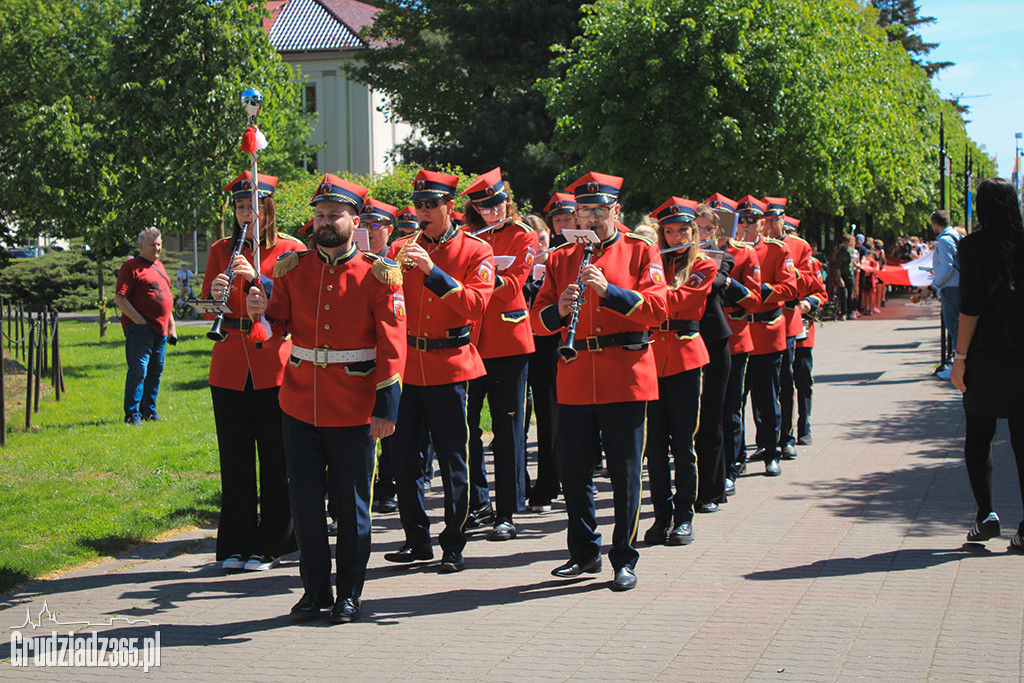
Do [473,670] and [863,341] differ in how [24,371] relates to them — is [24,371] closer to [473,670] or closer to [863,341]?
[473,670]

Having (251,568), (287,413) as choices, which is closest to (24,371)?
(251,568)

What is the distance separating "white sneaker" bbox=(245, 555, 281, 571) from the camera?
23.0ft

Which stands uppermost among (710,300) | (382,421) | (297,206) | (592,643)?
(297,206)

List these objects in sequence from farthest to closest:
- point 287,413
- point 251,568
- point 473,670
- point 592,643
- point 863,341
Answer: point 863,341 → point 251,568 → point 287,413 → point 592,643 → point 473,670

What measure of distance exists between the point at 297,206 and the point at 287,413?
15.9 meters

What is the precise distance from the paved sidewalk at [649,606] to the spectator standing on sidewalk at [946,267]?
4.16 metres

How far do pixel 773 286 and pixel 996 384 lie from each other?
306 cm

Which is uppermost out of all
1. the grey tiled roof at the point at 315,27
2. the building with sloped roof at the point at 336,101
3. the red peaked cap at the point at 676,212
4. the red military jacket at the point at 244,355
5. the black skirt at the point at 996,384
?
the grey tiled roof at the point at 315,27

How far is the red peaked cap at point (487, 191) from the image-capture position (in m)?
7.79

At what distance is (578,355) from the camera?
256 inches

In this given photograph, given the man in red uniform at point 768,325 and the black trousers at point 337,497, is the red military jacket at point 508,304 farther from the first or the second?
the man in red uniform at point 768,325

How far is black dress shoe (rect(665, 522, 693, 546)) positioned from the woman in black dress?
1742 millimetres

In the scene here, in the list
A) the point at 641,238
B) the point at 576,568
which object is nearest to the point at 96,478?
the point at 576,568

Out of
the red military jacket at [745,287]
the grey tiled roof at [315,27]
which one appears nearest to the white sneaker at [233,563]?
the red military jacket at [745,287]
